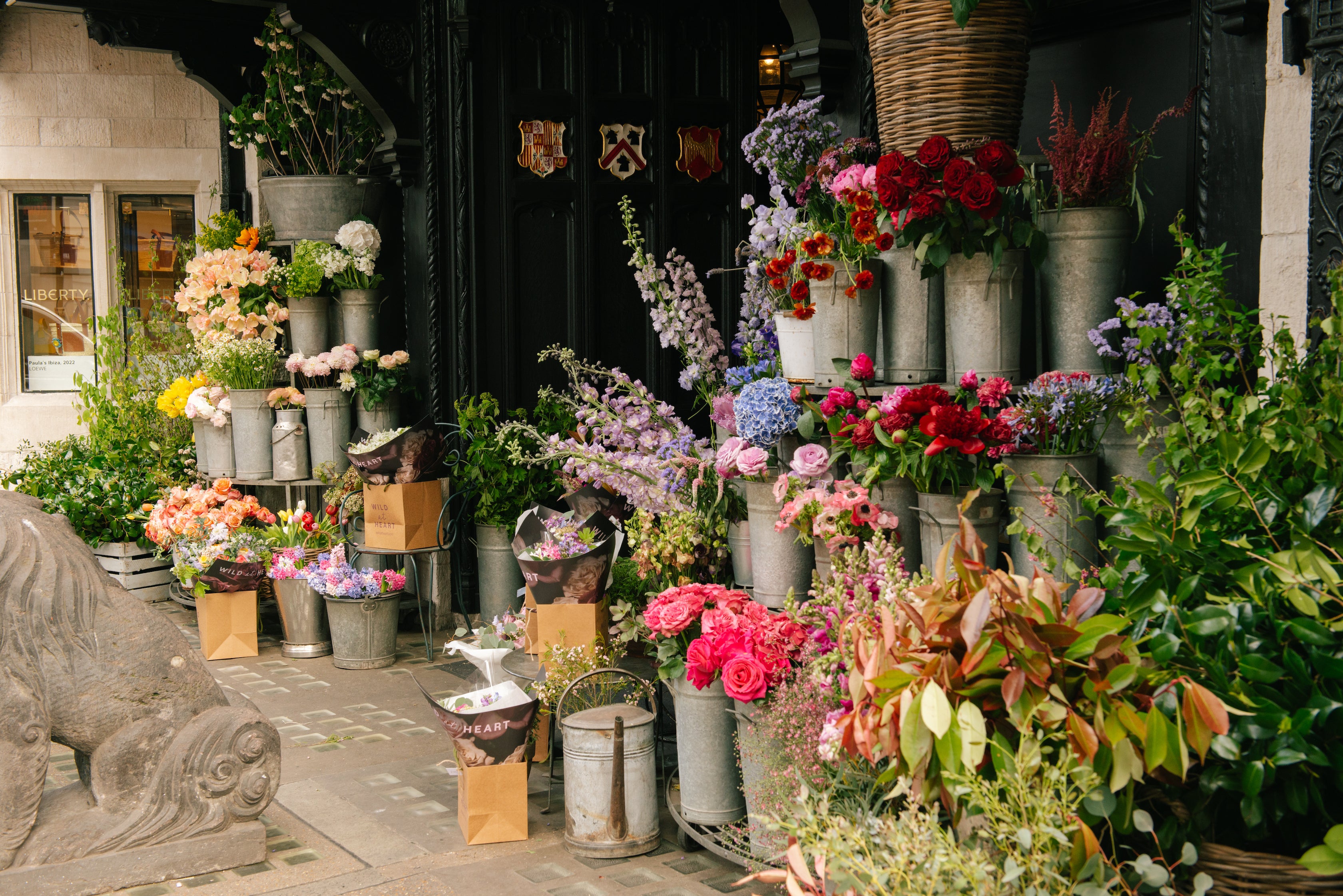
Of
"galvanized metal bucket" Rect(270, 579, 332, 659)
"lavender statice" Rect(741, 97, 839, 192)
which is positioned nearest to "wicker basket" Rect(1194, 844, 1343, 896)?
"lavender statice" Rect(741, 97, 839, 192)

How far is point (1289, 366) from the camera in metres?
2.29

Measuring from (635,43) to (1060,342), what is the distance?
12.9ft

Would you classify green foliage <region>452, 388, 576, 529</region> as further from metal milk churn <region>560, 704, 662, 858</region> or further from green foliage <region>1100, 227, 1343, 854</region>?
green foliage <region>1100, 227, 1343, 854</region>

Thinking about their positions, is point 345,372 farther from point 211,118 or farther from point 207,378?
point 211,118

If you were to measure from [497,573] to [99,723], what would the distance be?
2823 mm

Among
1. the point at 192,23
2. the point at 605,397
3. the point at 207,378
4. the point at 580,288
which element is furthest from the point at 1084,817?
the point at 192,23

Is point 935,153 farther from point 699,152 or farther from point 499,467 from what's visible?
point 699,152

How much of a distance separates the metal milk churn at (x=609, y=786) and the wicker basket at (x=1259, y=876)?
2.06 m

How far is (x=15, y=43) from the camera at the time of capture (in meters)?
8.35

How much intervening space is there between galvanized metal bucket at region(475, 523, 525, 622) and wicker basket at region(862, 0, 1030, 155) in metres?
3.35

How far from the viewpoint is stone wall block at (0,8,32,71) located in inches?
328

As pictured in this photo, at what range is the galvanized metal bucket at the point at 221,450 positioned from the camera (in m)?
6.69

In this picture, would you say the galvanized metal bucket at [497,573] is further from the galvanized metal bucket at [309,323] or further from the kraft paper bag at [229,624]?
the galvanized metal bucket at [309,323]

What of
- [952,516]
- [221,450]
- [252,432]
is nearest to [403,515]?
[252,432]
